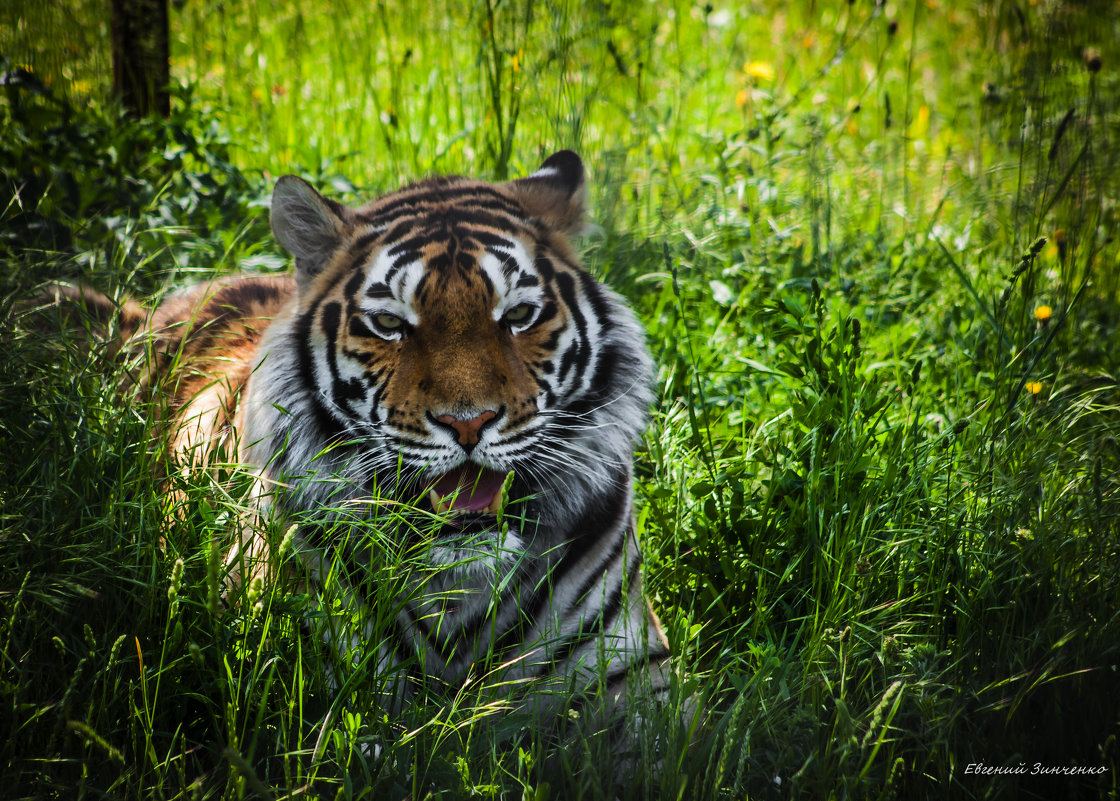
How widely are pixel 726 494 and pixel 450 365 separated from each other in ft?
3.40

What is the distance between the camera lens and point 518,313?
96.1 inches

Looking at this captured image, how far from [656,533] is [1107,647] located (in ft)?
4.26

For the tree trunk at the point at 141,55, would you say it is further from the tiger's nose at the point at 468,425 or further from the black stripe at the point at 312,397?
the tiger's nose at the point at 468,425

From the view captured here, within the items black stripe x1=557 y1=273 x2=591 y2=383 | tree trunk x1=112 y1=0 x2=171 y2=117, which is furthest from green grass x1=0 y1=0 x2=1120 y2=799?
black stripe x1=557 y1=273 x2=591 y2=383

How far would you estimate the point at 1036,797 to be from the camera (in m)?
A: 1.85

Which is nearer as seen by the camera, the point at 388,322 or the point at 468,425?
the point at 468,425

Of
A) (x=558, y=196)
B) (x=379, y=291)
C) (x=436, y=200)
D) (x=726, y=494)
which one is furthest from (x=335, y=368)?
(x=726, y=494)

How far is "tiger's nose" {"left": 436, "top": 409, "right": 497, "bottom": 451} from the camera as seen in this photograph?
87.9 inches

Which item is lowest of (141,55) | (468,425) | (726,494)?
(726,494)

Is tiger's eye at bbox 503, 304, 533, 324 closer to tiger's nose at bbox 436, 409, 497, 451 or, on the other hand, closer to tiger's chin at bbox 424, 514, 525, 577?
tiger's nose at bbox 436, 409, 497, 451

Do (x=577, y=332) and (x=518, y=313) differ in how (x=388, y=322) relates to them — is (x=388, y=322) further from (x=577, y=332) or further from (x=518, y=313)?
(x=577, y=332)

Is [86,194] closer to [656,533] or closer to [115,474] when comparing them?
[115,474]

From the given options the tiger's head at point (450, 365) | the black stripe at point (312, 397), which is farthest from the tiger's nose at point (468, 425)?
the black stripe at point (312, 397)

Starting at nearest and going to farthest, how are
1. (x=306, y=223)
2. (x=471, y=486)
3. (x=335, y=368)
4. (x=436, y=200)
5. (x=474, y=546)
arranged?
(x=474, y=546)
(x=471, y=486)
(x=335, y=368)
(x=306, y=223)
(x=436, y=200)
